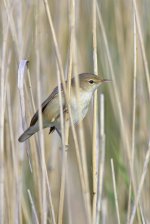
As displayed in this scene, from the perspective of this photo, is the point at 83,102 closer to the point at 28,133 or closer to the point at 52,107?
the point at 52,107

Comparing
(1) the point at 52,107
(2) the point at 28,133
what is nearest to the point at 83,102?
(1) the point at 52,107

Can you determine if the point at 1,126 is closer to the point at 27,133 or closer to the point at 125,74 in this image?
the point at 27,133

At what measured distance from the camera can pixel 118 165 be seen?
2896 millimetres

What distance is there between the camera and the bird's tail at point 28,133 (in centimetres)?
235

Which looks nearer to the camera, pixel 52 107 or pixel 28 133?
pixel 28 133

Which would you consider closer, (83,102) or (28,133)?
(28,133)

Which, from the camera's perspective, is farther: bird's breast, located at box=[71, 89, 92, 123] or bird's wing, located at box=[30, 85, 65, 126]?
bird's wing, located at box=[30, 85, 65, 126]

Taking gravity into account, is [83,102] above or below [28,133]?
above

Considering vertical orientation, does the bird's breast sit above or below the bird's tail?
above

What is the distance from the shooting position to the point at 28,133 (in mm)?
2369

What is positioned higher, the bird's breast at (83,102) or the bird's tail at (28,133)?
the bird's breast at (83,102)

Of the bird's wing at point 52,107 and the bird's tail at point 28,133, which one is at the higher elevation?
the bird's wing at point 52,107

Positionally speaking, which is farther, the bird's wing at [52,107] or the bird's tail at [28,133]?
the bird's wing at [52,107]

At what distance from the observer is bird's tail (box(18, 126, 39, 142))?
235 cm
